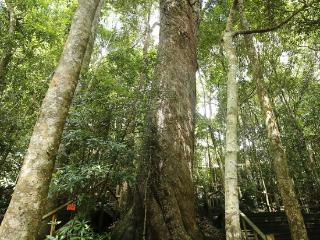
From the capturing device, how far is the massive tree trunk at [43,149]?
2.87m

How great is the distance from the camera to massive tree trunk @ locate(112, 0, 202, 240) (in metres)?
4.66

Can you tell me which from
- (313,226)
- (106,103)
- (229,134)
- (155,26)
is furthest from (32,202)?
(155,26)

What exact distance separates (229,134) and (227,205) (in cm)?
100

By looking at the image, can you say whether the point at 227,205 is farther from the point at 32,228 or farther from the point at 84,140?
the point at 84,140

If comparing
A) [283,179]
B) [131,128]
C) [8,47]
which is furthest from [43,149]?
[8,47]

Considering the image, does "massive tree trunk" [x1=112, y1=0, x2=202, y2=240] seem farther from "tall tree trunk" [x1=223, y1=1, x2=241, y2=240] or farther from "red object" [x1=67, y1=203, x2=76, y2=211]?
"tall tree trunk" [x1=223, y1=1, x2=241, y2=240]

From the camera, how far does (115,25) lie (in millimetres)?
18109

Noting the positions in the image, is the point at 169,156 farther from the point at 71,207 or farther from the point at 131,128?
the point at 71,207

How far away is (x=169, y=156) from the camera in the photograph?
202 inches

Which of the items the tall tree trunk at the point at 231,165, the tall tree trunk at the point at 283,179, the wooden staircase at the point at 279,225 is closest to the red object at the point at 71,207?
the tall tree trunk at the point at 231,165

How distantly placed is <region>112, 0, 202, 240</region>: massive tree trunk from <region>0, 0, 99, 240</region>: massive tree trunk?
78.5 inches

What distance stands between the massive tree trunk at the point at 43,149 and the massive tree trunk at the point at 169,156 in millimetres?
1993

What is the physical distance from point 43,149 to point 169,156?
7.87 ft

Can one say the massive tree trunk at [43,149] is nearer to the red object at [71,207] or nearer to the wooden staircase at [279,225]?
the red object at [71,207]
